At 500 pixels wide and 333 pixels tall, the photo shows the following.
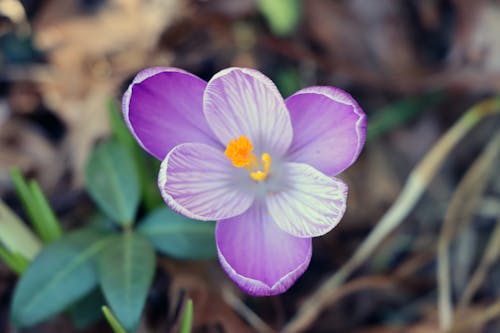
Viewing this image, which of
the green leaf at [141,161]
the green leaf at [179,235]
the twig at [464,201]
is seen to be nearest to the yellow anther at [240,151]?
the green leaf at [179,235]

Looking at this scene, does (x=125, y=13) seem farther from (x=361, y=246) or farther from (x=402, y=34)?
(x=361, y=246)

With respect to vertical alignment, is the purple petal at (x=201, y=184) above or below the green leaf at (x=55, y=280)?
above

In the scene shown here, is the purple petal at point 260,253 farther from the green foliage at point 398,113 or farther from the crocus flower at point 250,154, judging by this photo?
the green foliage at point 398,113

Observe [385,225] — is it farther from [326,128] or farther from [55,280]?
[55,280]

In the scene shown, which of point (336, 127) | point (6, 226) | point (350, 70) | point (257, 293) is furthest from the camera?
point (350, 70)

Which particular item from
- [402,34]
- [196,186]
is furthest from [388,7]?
[196,186]

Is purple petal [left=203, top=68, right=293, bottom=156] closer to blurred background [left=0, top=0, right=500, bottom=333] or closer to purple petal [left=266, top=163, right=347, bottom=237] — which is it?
purple petal [left=266, top=163, right=347, bottom=237]
